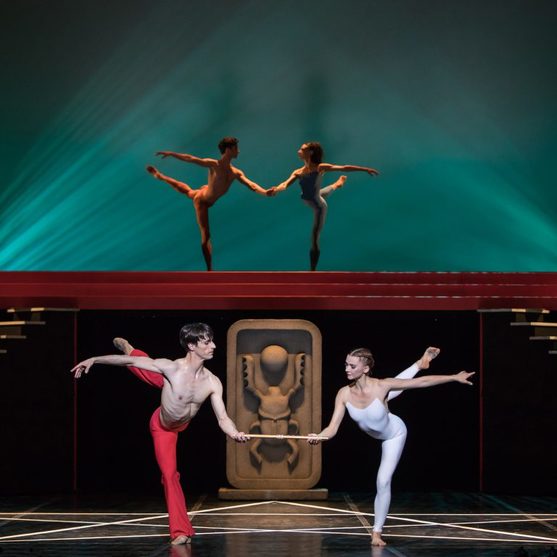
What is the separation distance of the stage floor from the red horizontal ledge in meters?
1.50

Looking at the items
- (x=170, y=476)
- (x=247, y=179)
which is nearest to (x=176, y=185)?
(x=247, y=179)

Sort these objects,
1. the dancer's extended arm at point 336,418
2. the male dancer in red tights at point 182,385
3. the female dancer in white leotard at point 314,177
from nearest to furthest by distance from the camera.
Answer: the dancer's extended arm at point 336,418, the male dancer in red tights at point 182,385, the female dancer in white leotard at point 314,177

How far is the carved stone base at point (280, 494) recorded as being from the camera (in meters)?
9.22

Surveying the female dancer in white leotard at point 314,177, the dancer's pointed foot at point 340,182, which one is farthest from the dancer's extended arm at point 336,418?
the dancer's pointed foot at point 340,182

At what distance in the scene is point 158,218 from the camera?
1307 centimetres

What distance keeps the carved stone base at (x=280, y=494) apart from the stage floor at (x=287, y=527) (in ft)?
0.28

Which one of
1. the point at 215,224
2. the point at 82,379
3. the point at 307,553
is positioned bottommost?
the point at 307,553

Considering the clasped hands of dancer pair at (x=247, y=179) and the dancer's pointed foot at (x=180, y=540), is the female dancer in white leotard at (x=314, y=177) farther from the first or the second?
the dancer's pointed foot at (x=180, y=540)

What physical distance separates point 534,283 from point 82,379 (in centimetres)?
369

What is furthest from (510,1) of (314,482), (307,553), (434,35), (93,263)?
(307,553)

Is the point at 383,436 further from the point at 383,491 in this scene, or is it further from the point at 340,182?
the point at 340,182

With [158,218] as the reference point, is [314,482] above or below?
below

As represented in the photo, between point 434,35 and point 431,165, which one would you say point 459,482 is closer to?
point 431,165

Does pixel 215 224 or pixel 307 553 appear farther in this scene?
pixel 215 224
